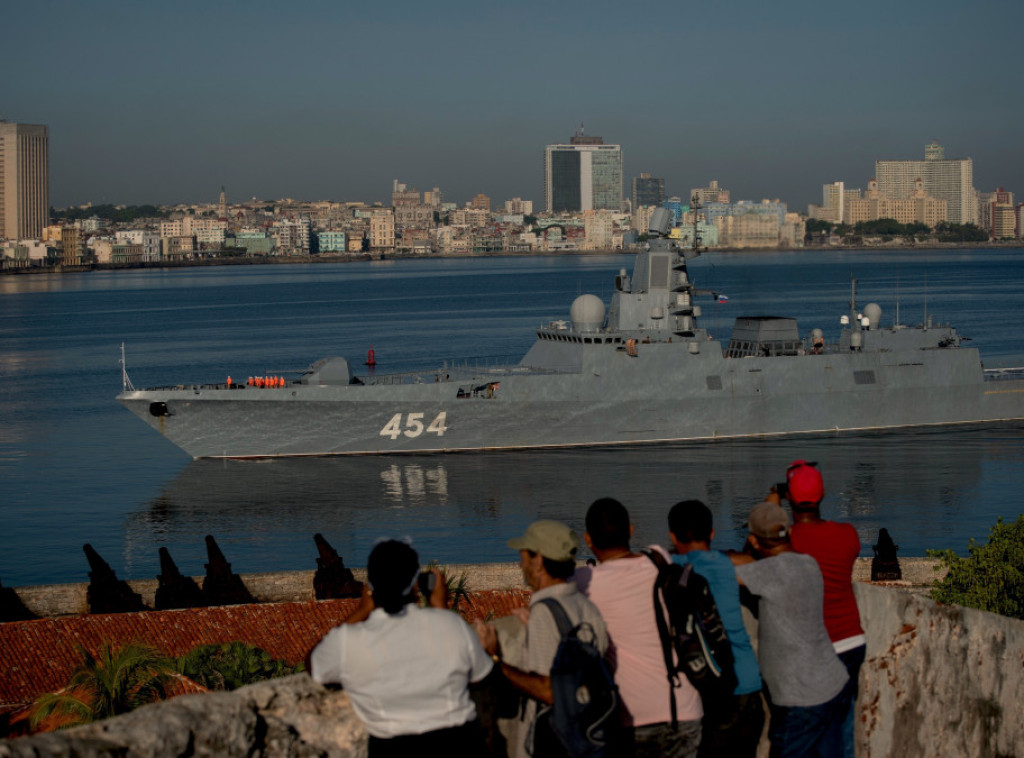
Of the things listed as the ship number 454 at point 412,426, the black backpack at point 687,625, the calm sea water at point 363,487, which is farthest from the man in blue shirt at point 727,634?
the ship number 454 at point 412,426

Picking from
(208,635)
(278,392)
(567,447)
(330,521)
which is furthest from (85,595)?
(567,447)

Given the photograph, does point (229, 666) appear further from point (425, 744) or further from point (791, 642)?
point (425, 744)

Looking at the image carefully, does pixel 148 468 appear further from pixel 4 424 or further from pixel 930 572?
pixel 930 572

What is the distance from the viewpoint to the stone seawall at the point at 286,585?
15.7m

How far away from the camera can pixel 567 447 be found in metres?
29.7

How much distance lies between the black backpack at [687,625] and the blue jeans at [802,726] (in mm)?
454

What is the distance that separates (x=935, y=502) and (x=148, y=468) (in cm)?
1816

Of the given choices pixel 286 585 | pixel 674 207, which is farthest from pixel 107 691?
pixel 674 207

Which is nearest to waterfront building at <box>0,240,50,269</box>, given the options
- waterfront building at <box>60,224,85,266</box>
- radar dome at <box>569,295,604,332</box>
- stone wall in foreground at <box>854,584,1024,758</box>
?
waterfront building at <box>60,224,85,266</box>

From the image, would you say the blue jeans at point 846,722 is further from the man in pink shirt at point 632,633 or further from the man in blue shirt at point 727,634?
the man in pink shirt at point 632,633

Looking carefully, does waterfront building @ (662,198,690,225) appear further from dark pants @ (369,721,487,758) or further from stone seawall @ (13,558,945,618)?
dark pants @ (369,721,487,758)

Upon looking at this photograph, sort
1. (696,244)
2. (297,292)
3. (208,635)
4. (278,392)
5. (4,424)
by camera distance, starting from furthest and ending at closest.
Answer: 1. (297,292)
2. (4,424)
3. (696,244)
4. (278,392)
5. (208,635)

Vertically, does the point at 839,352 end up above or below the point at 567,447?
above

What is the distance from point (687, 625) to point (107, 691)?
508cm
